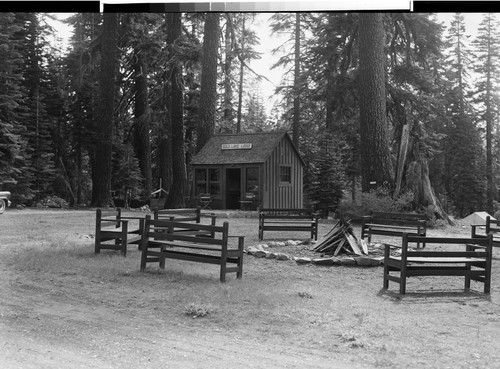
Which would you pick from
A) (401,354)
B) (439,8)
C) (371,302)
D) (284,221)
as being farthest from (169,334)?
(284,221)

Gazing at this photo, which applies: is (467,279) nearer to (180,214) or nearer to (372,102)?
(372,102)

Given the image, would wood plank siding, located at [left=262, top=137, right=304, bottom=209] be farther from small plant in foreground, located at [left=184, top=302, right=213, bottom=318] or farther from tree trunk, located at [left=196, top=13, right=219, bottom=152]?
small plant in foreground, located at [left=184, top=302, right=213, bottom=318]

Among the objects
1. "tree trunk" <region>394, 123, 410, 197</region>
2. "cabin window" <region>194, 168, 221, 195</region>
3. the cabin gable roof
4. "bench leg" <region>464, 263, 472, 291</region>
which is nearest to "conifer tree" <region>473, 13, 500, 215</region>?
"bench leg" <region>464, 263, 472, 291</region>

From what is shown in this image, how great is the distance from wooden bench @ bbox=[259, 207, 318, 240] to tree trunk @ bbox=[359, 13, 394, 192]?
2.91ft

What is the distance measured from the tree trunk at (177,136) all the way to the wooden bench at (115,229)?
52 centimetres

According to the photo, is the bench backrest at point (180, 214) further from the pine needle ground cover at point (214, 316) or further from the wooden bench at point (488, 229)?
the wooden bench at point (488, 229)

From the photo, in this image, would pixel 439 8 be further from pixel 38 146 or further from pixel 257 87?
pixel 38 146

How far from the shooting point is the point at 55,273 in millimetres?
4652

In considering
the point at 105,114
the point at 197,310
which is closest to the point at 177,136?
the point at 105,114

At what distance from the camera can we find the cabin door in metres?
7.91

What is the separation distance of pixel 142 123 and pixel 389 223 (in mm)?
3127

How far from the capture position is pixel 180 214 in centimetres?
636

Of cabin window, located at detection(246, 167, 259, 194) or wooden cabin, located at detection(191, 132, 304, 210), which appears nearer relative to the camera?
wooden cabin, located at detection(191, 132, 304, 210)

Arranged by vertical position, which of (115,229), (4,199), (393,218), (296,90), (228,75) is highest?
(228,75)
